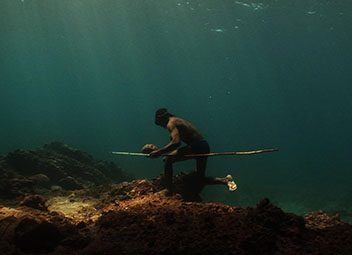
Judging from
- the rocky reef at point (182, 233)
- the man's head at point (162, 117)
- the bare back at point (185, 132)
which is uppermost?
the man's head at point (162, 117)

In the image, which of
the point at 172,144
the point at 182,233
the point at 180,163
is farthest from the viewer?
the point at 180,163

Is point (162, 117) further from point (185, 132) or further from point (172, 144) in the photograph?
point (172, 144)

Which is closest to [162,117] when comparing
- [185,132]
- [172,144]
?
[185,132]

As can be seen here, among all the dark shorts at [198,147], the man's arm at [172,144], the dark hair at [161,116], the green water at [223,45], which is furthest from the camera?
the green water at [223,45]

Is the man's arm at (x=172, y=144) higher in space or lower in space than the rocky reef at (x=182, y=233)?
higher

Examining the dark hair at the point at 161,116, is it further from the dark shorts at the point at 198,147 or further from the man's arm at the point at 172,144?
the dark shorts at the point at 198,147

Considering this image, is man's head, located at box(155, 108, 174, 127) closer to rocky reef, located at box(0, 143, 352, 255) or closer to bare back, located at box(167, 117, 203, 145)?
bare back, located at box(167, 117, 203, 145)

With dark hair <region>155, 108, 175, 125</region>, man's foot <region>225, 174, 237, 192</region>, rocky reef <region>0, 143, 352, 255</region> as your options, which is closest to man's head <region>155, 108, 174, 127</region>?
dark hair <region>155, 108, 175, 125</region>

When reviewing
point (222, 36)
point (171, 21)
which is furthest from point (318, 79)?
point (171, 21)

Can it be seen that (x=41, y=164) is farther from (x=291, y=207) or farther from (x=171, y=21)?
(x=171, y=21)

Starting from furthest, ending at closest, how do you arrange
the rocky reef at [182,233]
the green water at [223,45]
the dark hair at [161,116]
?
the green water at [223,45], the dark hair at [161,116], the rocky reef at [182,233]

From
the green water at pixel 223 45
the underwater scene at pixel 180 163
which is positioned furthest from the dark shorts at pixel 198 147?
the green water at pixel 223 45

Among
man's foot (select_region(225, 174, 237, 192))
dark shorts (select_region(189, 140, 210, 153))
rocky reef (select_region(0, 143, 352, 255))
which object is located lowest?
man's foot (select_region(225, 174, 237, 192))

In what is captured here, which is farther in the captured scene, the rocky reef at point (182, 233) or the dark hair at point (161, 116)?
the dark hair at point (161, 116)
